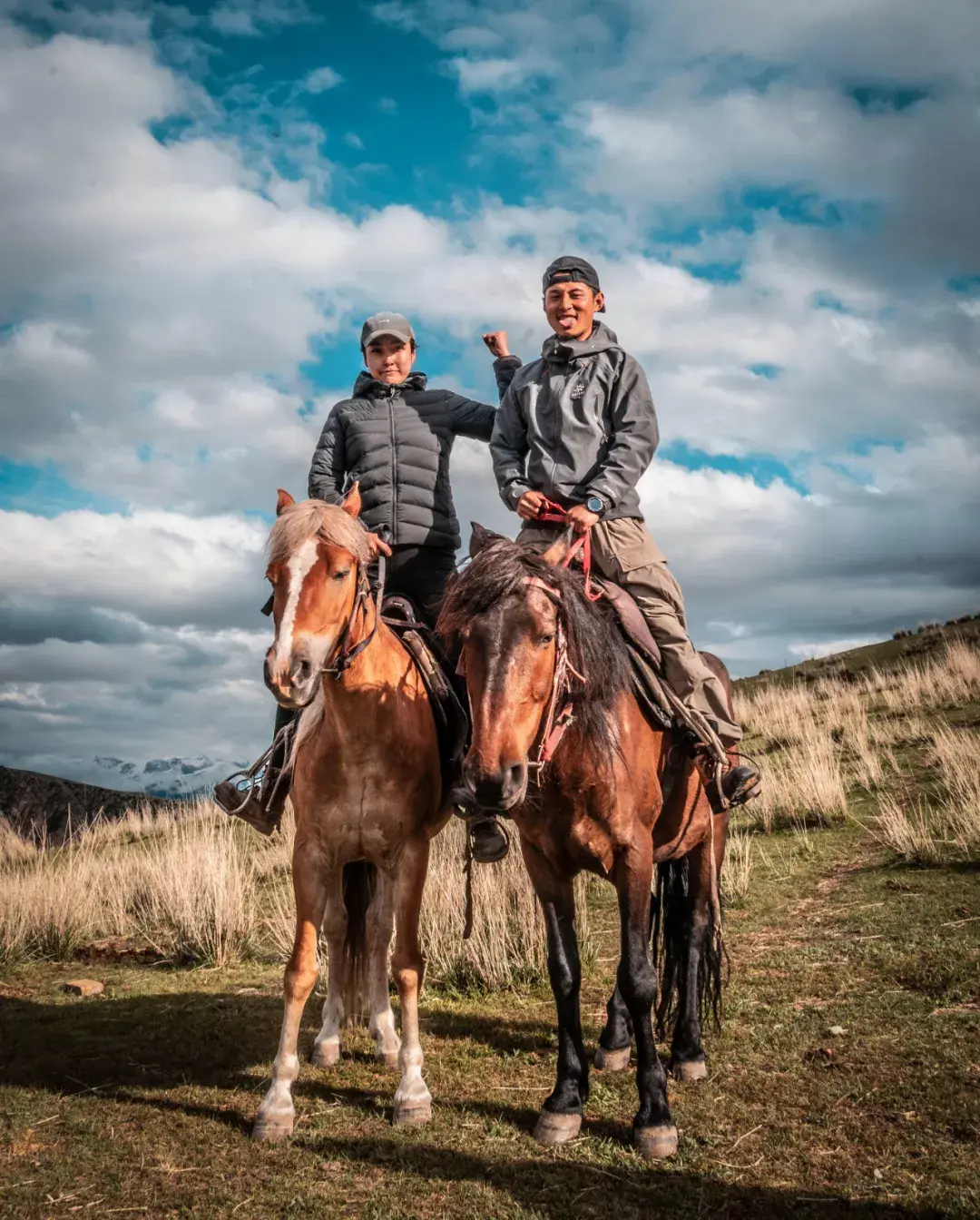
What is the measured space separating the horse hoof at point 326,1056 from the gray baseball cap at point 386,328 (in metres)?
4.51

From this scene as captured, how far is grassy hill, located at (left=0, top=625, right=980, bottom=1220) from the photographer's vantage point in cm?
365

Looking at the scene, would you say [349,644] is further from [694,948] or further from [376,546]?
[694,948]

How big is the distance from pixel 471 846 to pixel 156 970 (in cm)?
478

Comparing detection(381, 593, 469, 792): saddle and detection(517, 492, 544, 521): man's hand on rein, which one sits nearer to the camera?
detection(517, 492, 544, 521): man's hand on rein

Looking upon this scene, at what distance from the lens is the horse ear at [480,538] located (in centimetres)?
404

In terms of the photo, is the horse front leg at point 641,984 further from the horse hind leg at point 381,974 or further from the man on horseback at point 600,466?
the horse hind leg at point 381,974

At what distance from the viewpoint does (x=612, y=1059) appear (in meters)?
4.97

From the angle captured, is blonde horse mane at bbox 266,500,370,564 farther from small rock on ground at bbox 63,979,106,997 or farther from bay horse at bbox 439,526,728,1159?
small rock on ground at bbox 63,979,106,997

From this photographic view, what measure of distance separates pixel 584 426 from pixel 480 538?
4.07ft

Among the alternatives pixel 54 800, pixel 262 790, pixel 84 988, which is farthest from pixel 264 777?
pixel 54 800

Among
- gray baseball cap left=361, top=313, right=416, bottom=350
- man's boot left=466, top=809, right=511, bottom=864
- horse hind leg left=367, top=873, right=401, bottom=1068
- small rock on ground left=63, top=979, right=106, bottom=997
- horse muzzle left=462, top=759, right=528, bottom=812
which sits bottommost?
small rock on ground left=63, top=979, right=106, bottom=997

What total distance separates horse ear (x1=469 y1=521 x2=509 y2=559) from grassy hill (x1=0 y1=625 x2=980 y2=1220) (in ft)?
8.91

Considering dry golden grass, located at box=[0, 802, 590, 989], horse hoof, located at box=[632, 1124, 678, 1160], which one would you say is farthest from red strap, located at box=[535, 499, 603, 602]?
dry golden grass, located at box=[0, 802, 590, 989]

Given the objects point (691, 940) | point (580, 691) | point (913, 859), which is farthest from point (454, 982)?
point (913, 859)
